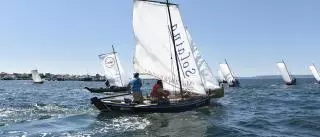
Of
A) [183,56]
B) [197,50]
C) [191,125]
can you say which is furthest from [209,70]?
[191,125]

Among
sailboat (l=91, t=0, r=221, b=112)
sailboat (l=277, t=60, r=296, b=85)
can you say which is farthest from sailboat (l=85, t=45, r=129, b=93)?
sailboat (l=277, t=60, r=296, b=85)

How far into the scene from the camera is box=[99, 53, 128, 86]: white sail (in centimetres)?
7738

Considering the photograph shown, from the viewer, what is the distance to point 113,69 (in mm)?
77750

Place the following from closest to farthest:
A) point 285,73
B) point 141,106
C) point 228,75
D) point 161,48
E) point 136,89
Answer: point 141,106 < point 136,89 < point 161,48 < point 228,75 < point 285,73

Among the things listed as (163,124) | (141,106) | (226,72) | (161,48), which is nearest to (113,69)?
(161,48)

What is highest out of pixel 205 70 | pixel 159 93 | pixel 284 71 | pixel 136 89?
pixel 284 71

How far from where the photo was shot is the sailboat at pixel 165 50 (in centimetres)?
3772

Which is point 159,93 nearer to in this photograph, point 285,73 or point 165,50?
point 165,50

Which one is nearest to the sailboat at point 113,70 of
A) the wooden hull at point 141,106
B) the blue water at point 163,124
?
the blue water at point 163,124

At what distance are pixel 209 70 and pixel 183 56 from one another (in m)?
15.9

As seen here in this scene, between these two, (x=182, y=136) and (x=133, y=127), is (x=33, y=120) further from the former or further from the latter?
(x=182, y=136)

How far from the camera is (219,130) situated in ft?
87.7

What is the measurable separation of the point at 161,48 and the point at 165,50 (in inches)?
14.4

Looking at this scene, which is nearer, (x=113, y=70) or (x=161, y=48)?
(x=161, y=48)
